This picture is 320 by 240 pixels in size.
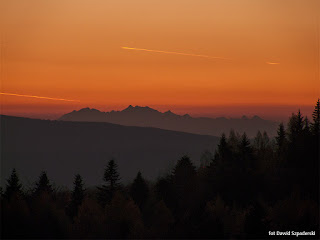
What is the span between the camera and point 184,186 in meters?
90.1

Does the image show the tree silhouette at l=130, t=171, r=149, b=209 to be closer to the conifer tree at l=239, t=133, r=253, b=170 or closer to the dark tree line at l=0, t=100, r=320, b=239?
the dark tree line at l=0, t=100, r=320, b=239

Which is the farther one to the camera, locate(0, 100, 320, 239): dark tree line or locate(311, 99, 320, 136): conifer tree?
locate(311, 99, 320, 136): conifer tree

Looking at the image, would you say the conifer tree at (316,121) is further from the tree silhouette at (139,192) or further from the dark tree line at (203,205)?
the tree silhouette at (139,192)

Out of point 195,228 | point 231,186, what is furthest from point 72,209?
point 195,228

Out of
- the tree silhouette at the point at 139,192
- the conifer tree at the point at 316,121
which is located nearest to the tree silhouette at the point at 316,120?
the conifer tree at the point at 316,121

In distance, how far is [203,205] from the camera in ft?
271

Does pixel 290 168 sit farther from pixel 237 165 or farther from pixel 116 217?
pixel 116 217

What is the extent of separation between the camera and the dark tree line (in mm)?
65500

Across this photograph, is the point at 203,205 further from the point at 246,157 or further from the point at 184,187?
the point at 246,157

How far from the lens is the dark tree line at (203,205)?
65.5m

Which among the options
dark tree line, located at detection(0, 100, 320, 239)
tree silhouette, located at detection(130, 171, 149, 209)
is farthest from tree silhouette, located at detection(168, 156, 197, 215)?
tree silhouette, located at detection(130, 171, 149, 209)

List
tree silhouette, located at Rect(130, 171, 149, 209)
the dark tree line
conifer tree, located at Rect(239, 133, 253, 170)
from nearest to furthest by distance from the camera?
1. the dark tree line
2. tree silhouette, located at Rect(130, 171, 149, 209)
3. conifer tree, located at Rect(239, 133, 253, 170)

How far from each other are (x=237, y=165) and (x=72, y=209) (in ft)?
95.6

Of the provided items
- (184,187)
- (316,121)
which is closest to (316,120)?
(316,121)
